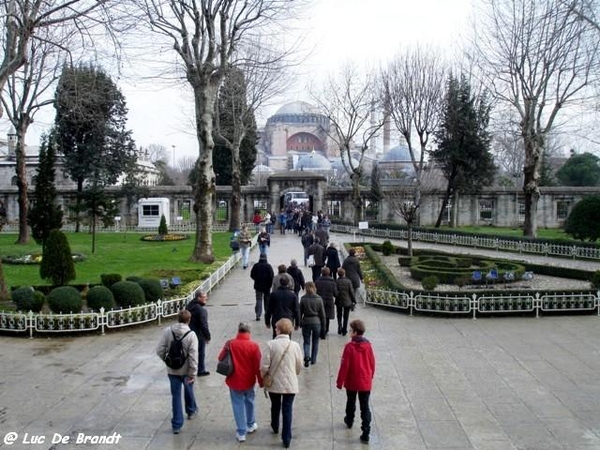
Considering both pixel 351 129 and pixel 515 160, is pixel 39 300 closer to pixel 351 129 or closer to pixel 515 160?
pixel 351 129

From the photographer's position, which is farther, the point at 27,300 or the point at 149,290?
the point at 149,290

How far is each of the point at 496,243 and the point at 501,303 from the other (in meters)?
15.5

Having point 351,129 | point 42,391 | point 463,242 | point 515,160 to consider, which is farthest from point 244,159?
point 42,391

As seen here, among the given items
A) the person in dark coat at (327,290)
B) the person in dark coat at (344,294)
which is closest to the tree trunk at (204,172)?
the person in dark coat at (344,294)

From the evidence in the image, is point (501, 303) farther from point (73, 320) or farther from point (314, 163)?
point (314, 163)

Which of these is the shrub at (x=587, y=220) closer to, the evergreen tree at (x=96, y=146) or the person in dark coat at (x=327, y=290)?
the person in dark coat at (x=327, y=290)

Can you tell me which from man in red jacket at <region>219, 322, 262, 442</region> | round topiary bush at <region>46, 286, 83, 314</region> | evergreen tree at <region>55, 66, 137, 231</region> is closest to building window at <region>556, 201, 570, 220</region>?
evergreen tree at <region>55, 66, 137, 231</region>

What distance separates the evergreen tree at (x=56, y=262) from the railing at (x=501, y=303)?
29.6 ft

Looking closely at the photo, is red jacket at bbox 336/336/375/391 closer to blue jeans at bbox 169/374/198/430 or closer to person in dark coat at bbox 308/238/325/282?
blue jeans at bbox 169/374/198/430

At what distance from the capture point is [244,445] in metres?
7.12

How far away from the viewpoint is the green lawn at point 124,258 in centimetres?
1955

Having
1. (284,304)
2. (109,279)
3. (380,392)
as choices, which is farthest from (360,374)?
(109,279)

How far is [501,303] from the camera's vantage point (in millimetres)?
14414

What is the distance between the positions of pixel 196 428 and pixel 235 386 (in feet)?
3.69
